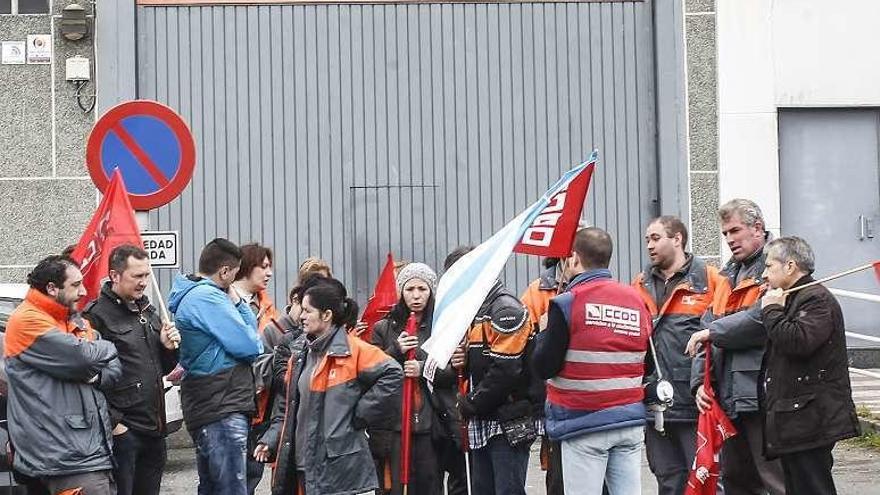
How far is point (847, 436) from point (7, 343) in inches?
167

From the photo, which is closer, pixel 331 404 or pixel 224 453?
pixel 331 404

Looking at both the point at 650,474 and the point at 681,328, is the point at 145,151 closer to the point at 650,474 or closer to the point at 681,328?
the point at 681,328

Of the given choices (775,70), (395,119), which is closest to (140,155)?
(395,119)

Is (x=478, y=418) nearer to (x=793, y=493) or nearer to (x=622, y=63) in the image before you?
(x=793, y=493)

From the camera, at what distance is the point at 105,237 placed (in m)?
9.31

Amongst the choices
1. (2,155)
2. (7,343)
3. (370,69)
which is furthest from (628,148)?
(7,343)

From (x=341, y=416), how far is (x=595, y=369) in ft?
4.39

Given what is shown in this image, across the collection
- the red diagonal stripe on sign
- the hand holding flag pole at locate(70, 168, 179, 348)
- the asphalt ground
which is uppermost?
the red diagonal stripe on sign

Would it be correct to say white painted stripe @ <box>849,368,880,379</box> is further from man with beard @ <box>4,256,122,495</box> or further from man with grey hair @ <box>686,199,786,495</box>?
man with beard @ <box>4,256,122,495</box>

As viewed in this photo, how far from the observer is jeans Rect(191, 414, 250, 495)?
926cm

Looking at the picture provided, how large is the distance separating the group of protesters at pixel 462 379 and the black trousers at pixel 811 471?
10mm

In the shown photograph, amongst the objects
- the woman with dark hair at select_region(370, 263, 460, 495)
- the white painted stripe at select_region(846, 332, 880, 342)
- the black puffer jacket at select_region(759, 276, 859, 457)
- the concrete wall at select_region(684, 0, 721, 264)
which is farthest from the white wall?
the black puffer jacket at select_region(759, 276, 859, 457)

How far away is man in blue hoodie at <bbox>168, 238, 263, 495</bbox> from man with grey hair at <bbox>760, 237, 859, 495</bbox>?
2838 millimetres

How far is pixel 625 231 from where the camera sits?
16.4 meters
